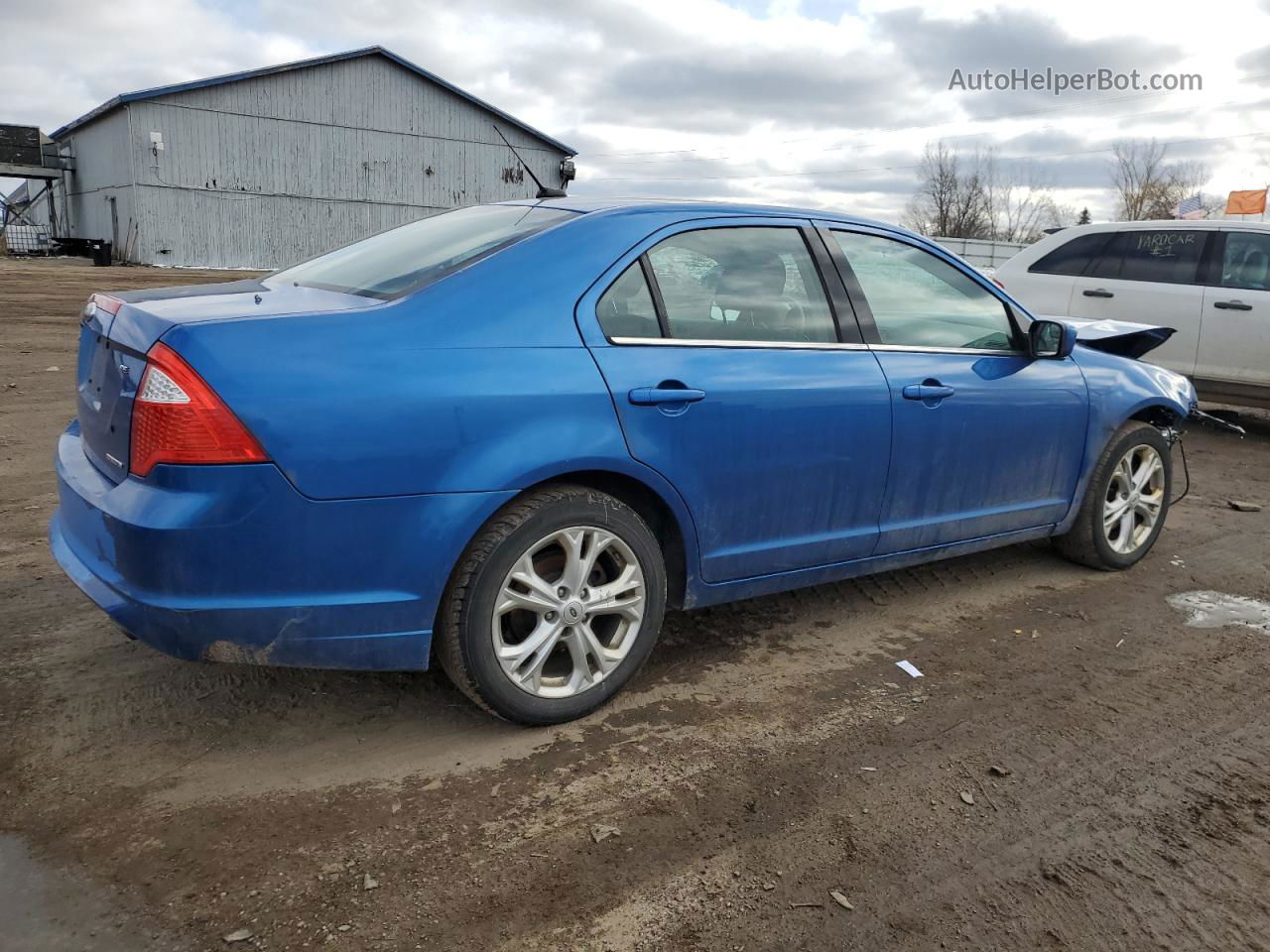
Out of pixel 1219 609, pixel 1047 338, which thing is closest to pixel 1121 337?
pixel 1047 338

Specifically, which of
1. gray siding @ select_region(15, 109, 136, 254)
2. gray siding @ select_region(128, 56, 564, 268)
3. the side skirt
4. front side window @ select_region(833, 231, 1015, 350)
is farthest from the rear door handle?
gray siding @ select_region(15, 109, 136, 254)

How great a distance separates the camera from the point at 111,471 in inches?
109

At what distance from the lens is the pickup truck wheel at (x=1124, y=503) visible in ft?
15.5

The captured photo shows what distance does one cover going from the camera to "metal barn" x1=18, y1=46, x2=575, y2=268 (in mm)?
30172

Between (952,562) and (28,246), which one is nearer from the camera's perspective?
(952,562)

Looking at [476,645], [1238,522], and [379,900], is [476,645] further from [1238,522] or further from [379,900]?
[1238,522]

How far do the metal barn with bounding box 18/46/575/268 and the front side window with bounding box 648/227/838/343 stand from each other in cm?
2893

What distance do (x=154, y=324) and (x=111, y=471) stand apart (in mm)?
439

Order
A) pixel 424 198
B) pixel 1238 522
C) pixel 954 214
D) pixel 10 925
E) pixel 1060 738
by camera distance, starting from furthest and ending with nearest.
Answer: pixel 954 214
pixel 424 198
pixel 1238 522
pixel 1060 738
pixel 10 925

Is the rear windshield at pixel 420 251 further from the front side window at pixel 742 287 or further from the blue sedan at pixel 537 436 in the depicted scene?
the front side window at pixel 742 287

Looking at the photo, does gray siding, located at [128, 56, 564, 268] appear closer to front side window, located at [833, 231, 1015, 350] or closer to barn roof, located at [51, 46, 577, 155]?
barn roof, located at [51, 46, 577, 155]

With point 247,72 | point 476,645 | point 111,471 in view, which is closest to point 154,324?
point 111,471

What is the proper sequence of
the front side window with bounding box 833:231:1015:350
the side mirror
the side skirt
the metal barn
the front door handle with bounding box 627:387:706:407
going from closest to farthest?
the front door handle with bounding box 627:387:706:407, the side skirt, the front side window with bounding box 833:231:1015:350, the side mirror, the metal barn

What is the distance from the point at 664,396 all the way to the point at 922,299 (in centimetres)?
150
